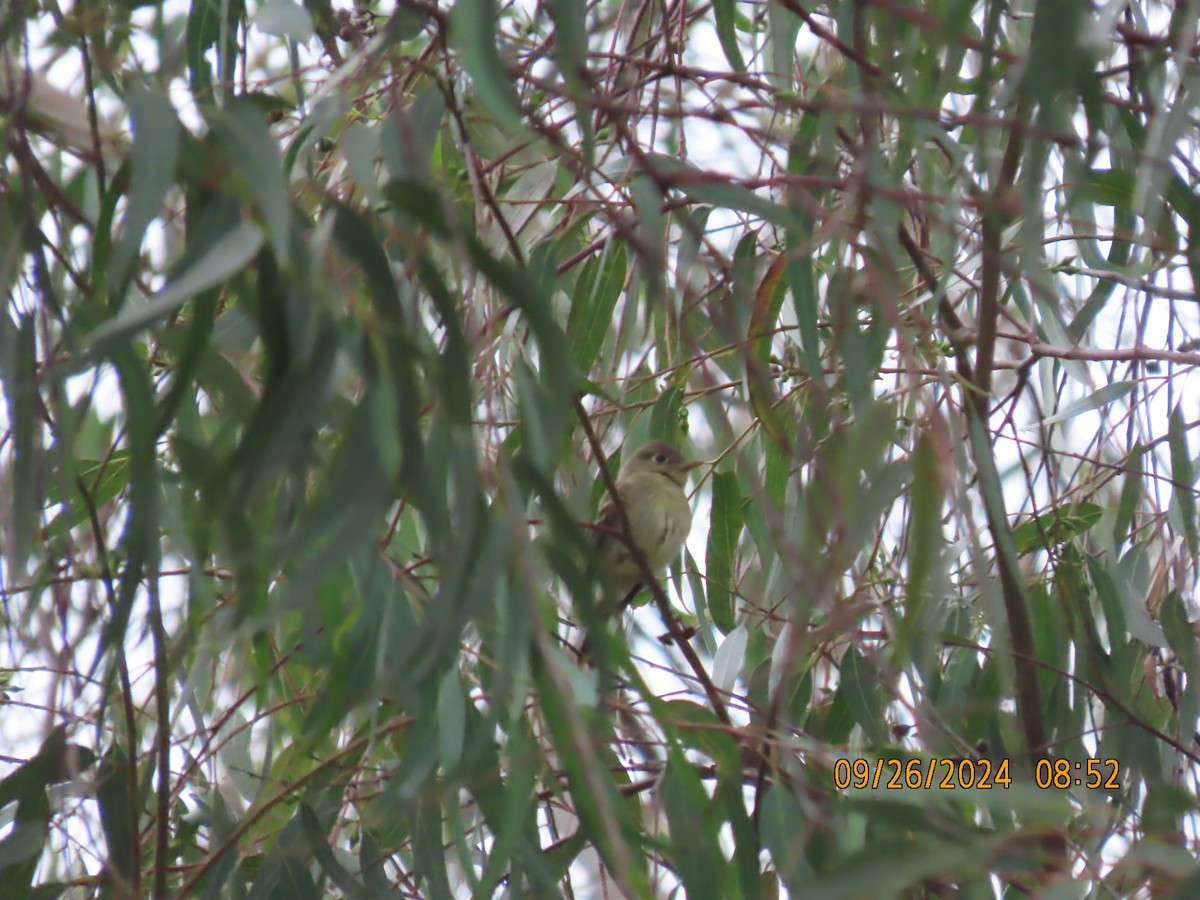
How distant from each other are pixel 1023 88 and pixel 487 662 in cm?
103

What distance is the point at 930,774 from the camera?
1.94m

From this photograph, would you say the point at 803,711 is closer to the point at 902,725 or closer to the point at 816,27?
the point at 902,725

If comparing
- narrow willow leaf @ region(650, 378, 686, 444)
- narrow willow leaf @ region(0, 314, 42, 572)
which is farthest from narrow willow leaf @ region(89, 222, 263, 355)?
narrow willow leaf @ region(650, 378, 686, 444)

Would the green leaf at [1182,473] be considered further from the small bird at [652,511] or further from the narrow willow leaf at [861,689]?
the small bird at [652,511]

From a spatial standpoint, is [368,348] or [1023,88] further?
[1023,88]

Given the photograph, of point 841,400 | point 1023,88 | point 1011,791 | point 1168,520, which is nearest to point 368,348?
point 1023,88

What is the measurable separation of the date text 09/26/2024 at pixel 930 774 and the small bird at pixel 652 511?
1437 mm

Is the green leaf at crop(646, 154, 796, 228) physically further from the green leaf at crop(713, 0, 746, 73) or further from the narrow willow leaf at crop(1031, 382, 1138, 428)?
the narrow willow leaf at crop(1031, 382, 1138, 428)

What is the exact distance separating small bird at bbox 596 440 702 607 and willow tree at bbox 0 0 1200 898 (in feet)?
1.11

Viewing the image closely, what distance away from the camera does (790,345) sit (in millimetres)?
3045

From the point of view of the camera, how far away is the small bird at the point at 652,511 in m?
3.68

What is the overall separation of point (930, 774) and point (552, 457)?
74cm

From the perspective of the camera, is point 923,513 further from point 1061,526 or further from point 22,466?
point 1061,526

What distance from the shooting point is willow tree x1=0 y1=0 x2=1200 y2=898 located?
143 cm
